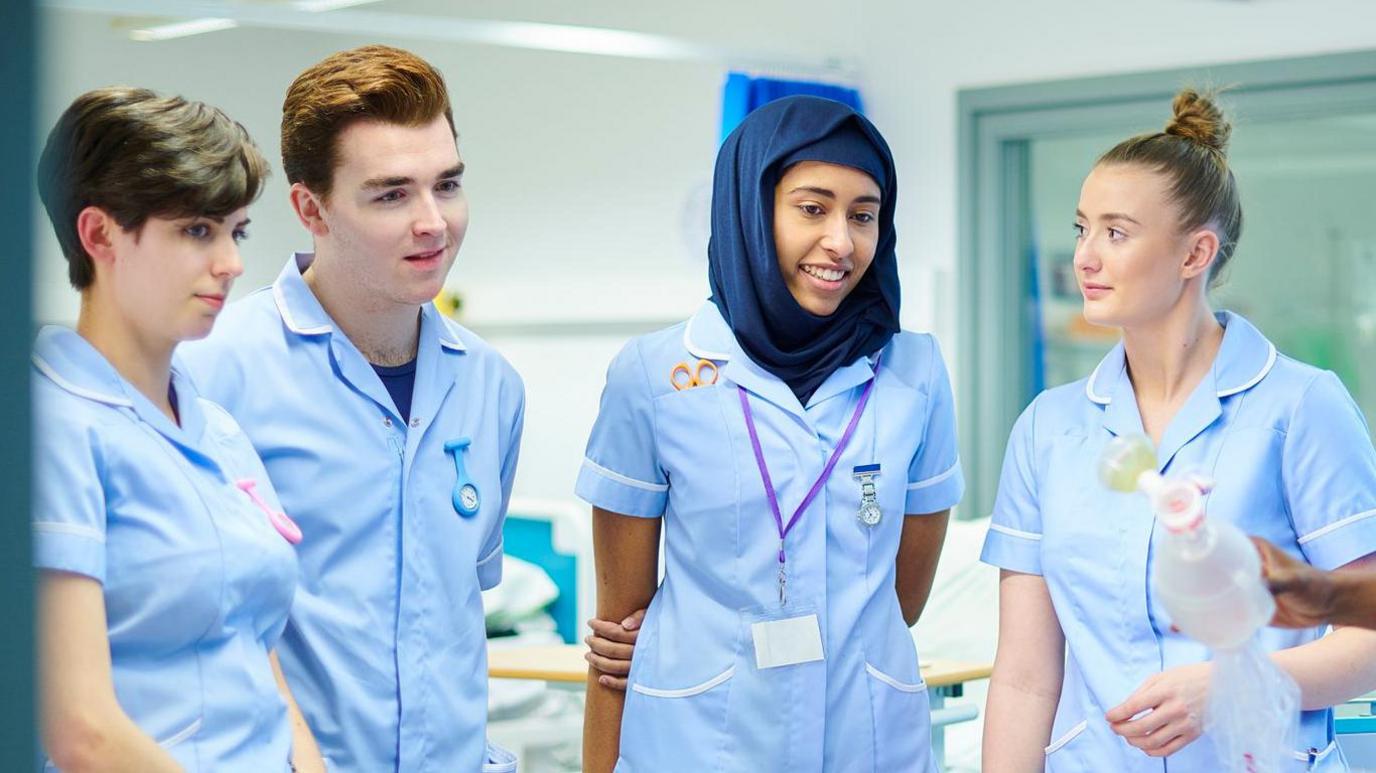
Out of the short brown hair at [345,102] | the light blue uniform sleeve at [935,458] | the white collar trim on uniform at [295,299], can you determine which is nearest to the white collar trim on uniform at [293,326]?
the white collar trim on uniform at [295,299]

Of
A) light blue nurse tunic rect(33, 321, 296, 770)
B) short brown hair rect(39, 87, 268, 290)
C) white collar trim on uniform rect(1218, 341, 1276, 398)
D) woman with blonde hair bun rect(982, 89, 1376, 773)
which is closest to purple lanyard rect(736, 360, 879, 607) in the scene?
woman with blonde hair bun rect(982, 89, 1376, 773)

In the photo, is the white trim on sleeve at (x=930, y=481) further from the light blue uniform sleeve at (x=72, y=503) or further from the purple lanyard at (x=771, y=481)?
the light blue uniform sleeve at (x=72, y=503)

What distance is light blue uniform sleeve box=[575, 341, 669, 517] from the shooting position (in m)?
1.98

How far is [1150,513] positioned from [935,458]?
1.07 ft

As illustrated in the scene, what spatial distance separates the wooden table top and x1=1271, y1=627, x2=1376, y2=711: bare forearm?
1261 mm

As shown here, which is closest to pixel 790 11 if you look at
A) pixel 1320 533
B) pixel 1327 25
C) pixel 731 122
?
pixel 731 122

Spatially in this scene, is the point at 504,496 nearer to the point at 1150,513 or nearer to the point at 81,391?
the point at 81,391

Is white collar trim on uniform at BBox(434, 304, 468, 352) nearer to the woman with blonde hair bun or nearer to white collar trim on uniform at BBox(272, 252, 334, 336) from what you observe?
white collar trim on uniform at BBox(272, 252, 334, 336)

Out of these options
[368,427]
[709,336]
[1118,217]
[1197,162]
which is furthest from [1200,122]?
[368,427]

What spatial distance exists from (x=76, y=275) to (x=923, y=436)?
1.10 m

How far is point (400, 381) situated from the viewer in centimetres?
188

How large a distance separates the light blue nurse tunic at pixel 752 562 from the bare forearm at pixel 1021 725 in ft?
0.31

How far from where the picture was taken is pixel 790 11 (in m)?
5.13

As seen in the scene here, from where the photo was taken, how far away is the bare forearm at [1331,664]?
1.70 m
